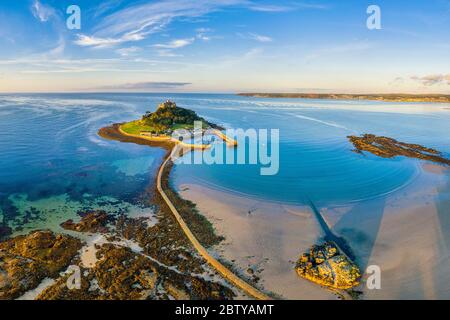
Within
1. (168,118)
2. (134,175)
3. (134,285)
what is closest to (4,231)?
(134,285)

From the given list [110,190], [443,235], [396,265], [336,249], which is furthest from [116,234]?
[443,235]

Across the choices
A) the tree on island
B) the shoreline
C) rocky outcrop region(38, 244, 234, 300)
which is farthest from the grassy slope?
rocky outcrop region(38, 244, 234, 300)

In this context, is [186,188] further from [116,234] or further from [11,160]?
[11,160]

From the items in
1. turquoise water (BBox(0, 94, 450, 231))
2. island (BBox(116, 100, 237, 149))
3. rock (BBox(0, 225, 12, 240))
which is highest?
island (BBox(116, 100, 237, 149))

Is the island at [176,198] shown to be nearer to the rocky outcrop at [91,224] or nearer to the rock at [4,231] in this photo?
the rocky outcrop at [91,224]

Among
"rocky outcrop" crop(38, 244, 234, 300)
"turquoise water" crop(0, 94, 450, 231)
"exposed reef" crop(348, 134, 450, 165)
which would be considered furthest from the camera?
"exposed reef" crop(348, 134, 450, 165)

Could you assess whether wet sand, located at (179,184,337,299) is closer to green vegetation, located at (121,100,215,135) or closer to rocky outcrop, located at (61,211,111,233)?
rocky outcrop, located at (61,211,111,233)

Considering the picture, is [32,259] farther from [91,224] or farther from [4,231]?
[4,231]

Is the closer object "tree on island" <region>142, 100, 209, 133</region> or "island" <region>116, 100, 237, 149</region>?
"island" <region>116, 100, 237, 149</region>
